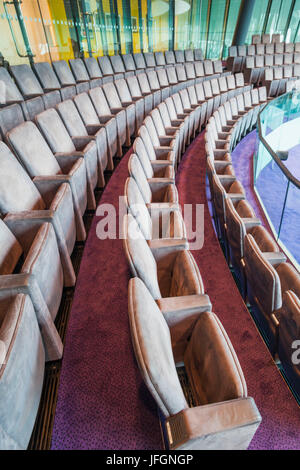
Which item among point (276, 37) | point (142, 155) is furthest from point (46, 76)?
point (276, 37)

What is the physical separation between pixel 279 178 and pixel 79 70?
1063mm

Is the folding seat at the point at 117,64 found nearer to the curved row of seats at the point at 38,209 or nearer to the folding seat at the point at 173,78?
the folding seat at the point at 173,78

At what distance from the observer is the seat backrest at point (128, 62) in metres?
1.69

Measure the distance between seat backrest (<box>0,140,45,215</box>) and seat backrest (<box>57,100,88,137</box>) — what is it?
32cm

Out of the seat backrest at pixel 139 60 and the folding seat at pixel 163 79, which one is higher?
the seat backrest at pixel 139 60

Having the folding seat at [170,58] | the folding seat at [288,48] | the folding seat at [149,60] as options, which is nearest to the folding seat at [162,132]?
the folding seat at [149,60]

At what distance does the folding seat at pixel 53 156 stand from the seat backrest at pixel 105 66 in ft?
3.20

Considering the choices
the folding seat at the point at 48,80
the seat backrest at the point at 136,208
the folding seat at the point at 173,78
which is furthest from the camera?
the folding seat at the point at 173,78

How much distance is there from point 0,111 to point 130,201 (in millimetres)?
528

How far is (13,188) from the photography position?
472 mm

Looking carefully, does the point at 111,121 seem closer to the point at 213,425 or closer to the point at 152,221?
the point at 152,221

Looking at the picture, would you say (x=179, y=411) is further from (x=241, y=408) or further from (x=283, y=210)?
(x=283, y=210)

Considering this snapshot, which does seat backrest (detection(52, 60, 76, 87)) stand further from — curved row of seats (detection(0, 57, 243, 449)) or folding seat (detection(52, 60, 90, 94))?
curved row of seats (detection(0, 57, 243, 449))
